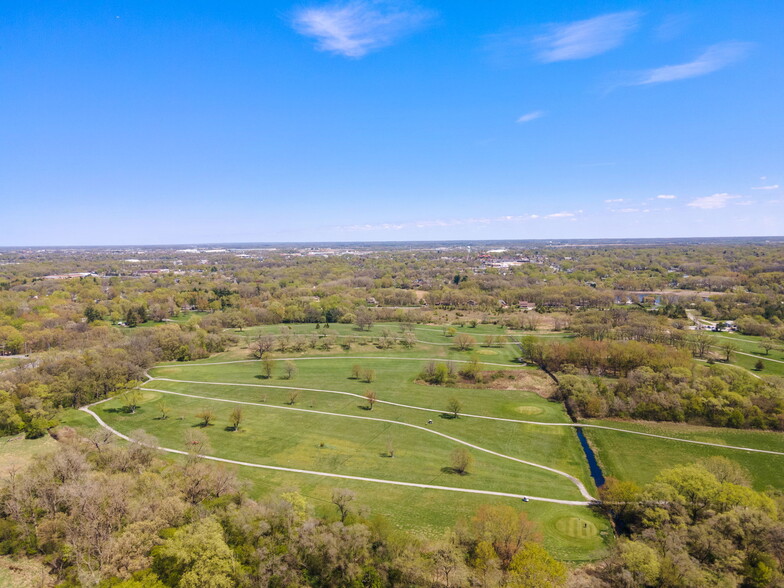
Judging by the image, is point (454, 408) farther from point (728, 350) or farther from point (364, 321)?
point (728, 350)

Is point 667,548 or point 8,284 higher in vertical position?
point 8,284

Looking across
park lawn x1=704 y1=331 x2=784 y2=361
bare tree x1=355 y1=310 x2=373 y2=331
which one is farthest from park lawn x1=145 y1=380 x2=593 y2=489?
park lawn x1=704 y1=331 x2=784 y2=361

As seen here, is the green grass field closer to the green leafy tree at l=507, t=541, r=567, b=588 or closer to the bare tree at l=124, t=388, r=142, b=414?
the bare tree at l=124, t=388, r=142, b=414

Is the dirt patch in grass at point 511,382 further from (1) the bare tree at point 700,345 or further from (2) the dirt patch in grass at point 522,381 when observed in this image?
(1) the bare tree at point 700,345

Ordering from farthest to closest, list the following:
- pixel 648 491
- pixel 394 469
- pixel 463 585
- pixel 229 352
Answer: pixel 229 352
pixel 394 469
pixel 648 491
pixel 463 585

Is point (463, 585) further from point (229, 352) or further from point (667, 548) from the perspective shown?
point (229, 352)

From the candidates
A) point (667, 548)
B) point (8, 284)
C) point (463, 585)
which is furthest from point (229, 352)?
point (8, 284)

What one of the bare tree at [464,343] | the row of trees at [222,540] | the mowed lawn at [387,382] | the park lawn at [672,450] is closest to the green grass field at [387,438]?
the mowed lawn at [387,382]

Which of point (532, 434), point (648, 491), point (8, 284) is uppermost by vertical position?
point (8, 284)
